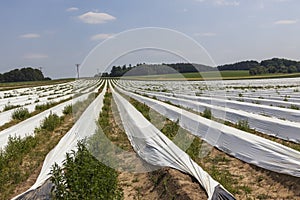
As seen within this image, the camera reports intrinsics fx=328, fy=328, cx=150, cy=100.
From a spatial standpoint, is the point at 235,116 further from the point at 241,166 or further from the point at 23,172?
the point at 23,172

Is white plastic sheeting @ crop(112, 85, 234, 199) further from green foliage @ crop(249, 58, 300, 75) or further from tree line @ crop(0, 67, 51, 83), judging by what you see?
tree line @ crop(0, 67, 51, 83)

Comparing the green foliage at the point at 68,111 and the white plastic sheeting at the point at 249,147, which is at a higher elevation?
the white plastic sheeting at the point at 249,147

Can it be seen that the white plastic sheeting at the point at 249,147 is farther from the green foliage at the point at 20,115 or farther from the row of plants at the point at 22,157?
the green foliage at the point at 20,115

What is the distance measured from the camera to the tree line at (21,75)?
81.8 metres

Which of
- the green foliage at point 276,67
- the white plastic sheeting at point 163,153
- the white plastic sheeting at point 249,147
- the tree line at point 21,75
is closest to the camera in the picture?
the white plastic sheeting at point 163,153

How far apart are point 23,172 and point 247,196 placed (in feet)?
11.8

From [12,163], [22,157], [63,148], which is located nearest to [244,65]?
[63,148]

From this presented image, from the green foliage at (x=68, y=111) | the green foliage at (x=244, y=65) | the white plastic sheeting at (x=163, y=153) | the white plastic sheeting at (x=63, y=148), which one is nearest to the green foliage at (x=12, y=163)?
the white plastic sheeting at (x=63, y=148)

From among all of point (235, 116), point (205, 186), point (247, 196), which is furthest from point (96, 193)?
point (235, 116)

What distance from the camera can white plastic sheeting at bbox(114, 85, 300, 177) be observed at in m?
4.55

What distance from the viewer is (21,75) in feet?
276

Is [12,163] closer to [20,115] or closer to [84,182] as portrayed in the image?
[84,182]

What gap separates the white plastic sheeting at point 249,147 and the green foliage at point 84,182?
7.75 feet

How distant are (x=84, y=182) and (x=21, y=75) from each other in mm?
87068
